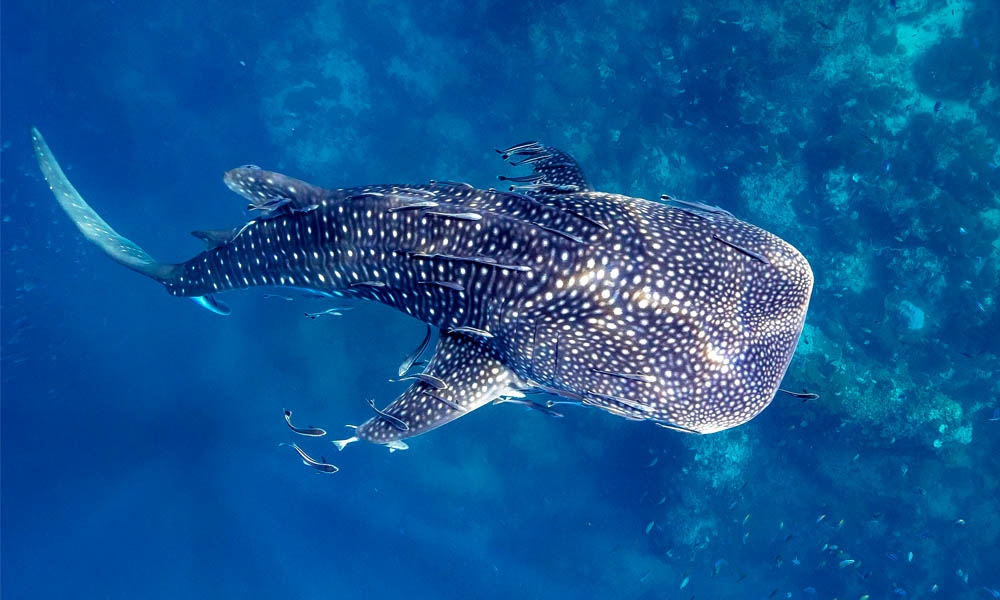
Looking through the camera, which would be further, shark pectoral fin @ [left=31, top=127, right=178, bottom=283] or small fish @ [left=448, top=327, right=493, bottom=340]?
shark pectoral fin @ [left=31, top=127, right=178, bottom=283]

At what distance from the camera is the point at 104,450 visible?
19672mm

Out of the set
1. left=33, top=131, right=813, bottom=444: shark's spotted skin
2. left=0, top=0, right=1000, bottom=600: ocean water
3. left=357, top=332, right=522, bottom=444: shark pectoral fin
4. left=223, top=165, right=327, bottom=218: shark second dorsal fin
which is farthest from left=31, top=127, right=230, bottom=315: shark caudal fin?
left=0, top=0, right=1000, bottom=600: ocean water

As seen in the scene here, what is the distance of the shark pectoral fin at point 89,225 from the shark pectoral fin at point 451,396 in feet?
16.1

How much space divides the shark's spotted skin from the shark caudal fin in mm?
3045

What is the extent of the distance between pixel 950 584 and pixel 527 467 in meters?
12.8

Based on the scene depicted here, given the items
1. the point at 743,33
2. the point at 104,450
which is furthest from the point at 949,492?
the point at 104,450

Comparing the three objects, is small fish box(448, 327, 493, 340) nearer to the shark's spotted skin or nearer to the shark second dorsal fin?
the shark's spotted skin

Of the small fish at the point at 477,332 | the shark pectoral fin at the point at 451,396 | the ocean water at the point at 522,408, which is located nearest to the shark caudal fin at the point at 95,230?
the shark pectoral fin at the point at 451,396

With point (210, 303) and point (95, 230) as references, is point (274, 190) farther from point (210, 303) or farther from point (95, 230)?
point (95, 230)

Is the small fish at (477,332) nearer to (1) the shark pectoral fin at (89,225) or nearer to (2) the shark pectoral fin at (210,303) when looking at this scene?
(2) the shark pectoral fin at (210,303)

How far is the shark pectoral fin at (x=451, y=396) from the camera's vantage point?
5.20 meters

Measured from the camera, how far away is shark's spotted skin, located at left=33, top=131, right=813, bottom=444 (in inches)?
172

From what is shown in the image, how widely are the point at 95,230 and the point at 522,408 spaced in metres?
11.1

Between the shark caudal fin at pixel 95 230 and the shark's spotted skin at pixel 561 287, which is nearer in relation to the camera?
the shark's spotted skin at pixel 561 287
